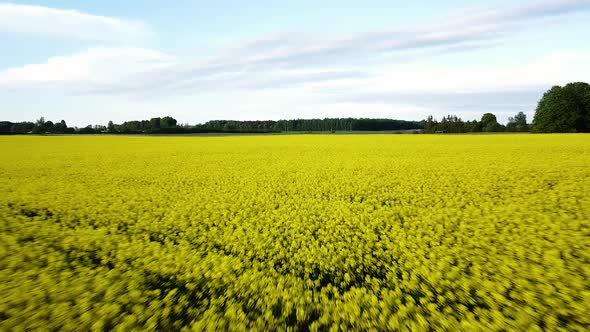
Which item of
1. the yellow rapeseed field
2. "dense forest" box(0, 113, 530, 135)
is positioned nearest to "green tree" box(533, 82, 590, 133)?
"dense forest" box(0, 113, 530, 135)

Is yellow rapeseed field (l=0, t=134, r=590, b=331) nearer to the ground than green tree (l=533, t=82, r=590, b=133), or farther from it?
nearer to the ground

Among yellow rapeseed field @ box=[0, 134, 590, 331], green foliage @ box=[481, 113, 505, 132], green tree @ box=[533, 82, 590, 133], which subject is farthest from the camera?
green foliage @ box=[481, 113, 505, 132]

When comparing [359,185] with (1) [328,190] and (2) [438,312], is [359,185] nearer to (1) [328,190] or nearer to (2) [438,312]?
(1) [328,190]

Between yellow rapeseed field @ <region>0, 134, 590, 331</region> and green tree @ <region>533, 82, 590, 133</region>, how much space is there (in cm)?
6851

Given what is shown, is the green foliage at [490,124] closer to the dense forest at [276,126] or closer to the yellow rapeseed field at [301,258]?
the dense forest at [276,126]

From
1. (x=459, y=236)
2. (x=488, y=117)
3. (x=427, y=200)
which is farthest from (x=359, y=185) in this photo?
(x=488, y=117)

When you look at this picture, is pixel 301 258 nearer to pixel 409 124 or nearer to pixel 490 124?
pixel 490 124

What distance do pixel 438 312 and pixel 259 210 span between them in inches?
262

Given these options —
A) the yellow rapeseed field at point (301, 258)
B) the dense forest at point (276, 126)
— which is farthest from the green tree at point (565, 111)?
the yellow rapeseed field at point (301, 258)

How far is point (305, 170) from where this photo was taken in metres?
20.2

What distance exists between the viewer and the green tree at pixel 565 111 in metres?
69.0

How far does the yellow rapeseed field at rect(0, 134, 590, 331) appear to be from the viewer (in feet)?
15.4

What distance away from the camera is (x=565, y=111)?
69688 mm

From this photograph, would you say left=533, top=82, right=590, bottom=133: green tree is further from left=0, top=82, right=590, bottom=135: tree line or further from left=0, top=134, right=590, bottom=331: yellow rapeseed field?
left=0, top=134, right=590, bottom=331: yellow rapeseed field
